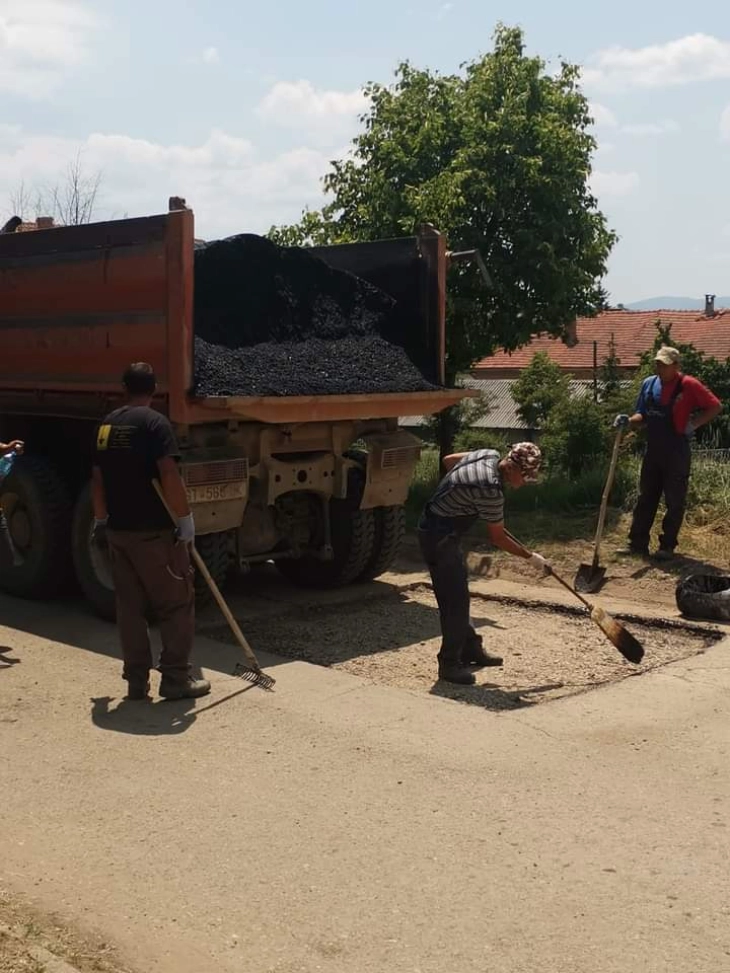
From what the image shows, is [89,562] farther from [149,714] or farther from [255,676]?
[149,714]

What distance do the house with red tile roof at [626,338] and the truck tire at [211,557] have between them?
30.9 m

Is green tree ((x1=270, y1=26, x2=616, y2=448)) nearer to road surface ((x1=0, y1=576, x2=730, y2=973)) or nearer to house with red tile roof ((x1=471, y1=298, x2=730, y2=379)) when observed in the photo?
road surface ((x1=0, y1=576, x2=730, y2=973))

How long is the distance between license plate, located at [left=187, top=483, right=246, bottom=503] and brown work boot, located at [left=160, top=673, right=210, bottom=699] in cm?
135

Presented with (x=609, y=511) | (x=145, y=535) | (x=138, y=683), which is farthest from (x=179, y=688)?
(x=609, y=511)

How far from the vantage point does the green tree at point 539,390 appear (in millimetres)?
15766

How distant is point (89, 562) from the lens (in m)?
7.98

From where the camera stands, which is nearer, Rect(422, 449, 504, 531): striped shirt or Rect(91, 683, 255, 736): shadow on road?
Rect(91, 683, 255, 736): shadow on road

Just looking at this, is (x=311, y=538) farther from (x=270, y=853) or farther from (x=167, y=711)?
(x=270, y=853)

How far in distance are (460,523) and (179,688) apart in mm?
1771

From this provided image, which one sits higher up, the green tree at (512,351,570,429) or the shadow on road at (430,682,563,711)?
the green tree at (512,351,570,429)

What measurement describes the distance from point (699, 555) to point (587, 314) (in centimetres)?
388

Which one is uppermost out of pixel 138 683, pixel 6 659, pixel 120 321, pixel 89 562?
pixel 120 321

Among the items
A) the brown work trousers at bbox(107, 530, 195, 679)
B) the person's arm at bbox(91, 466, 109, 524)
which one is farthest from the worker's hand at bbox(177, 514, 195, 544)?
the person's arm at bbox(91, 466, 109, 524)

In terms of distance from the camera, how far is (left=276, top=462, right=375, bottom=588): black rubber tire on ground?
28.5 feet
